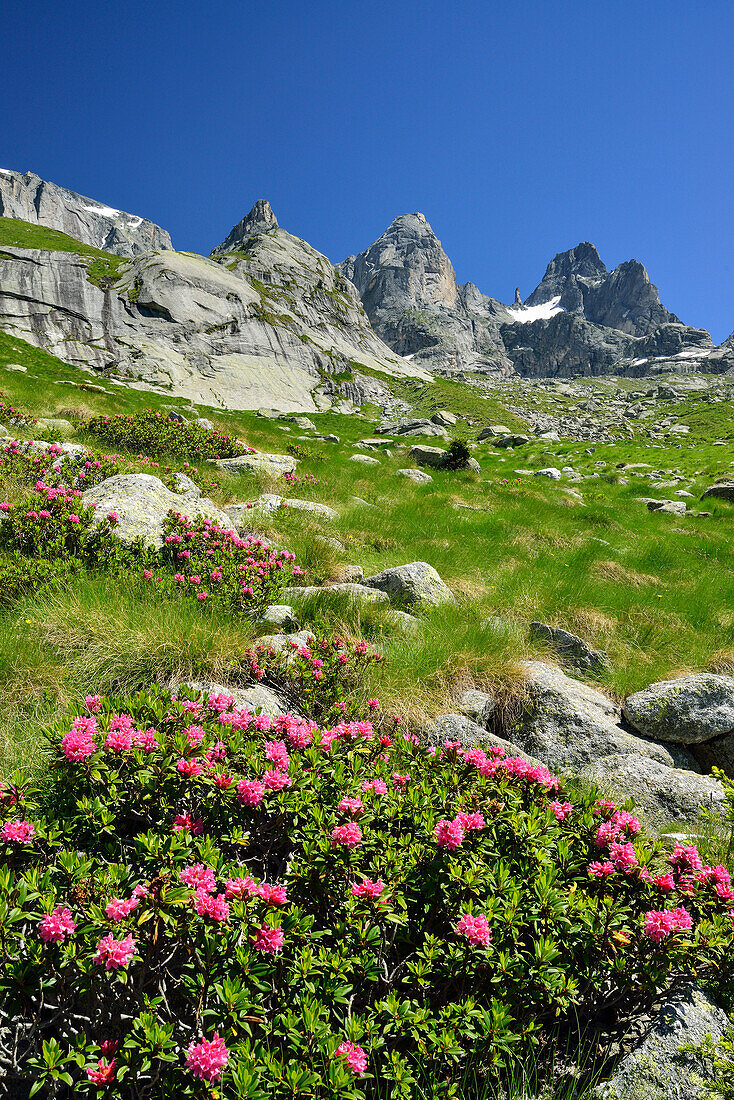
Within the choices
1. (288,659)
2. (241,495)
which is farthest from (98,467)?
(288,659)

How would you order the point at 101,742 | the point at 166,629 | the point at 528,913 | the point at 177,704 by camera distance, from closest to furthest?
1. the point at 528,913
2. the point at 101,742
3. the point at 177,704
4. the point at 166,629

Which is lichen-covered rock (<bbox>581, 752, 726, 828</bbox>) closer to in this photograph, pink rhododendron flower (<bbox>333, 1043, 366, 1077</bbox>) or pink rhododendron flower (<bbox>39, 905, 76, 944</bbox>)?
pink rhododendron flower (<bbox>333, 1043, 366, 1077</bbox>)

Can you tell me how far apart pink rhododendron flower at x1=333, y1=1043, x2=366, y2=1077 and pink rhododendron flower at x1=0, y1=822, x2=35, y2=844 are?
5.42 feet

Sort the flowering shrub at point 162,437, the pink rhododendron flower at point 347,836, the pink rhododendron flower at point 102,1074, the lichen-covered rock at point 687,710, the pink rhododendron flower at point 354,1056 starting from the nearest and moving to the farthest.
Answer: the pink rhododendron flower at point 102,1074 < the pink rhododendron flower at point 354,1056 < the pink rhododendron flower at point 347,836 < the lichen-covered rock at point 687,710 < the flowering shrub at point 162,437

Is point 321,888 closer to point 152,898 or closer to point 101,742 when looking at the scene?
point 152,898

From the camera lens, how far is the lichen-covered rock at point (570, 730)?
14.6 feet

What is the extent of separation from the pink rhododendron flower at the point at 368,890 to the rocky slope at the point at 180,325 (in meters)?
50.9

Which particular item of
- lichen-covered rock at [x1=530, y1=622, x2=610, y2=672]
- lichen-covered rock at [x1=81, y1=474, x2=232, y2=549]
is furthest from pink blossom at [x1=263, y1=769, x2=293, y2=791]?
lichen-covered rock at [x1=81, y1=474, x2=232, y2=549]

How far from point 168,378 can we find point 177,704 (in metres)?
53.7

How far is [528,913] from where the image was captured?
2.24m

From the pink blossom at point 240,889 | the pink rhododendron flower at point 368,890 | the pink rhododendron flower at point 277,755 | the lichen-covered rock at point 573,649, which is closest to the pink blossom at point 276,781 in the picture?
the pink rhododendron flower at point 277,755

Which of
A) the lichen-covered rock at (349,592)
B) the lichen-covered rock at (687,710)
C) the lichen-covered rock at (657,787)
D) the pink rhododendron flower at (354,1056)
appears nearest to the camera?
the pink rhododendron flower at (354,1056)

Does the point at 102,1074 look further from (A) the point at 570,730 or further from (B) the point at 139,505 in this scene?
(B) the point at 139,505

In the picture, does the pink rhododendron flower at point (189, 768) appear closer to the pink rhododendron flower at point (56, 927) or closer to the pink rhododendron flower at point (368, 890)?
the pink rhododendron flower at point (56, 927)
